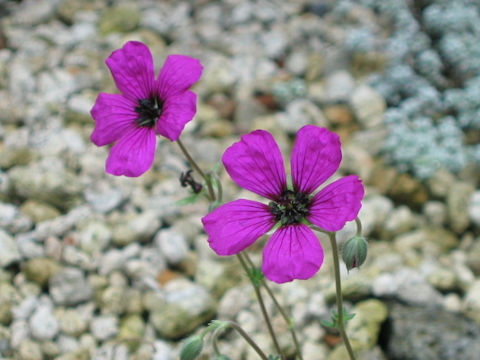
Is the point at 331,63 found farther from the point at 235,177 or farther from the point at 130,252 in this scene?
the point at 235,177

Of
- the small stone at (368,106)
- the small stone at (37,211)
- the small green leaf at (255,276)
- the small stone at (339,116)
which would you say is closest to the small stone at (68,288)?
the small stone at (37,211)

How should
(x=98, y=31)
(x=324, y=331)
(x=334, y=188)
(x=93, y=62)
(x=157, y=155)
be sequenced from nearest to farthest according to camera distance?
(x=334, y=188) → (x=324, y=331) → (x=157, y=155) → (x=93, y=62) → (x=98, y=31)

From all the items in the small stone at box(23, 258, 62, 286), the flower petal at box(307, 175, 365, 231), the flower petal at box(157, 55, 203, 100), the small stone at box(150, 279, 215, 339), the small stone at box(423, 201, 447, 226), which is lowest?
the small stone at box(150, 279, 215, 339)

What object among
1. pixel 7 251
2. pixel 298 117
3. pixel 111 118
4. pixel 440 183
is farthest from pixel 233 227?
pixel 298 117

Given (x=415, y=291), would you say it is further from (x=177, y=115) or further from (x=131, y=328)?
(x=177, y=115)

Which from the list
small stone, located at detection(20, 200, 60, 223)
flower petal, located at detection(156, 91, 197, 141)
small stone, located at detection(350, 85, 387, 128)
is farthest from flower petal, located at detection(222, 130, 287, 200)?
small stone, located at detection(350, 85, 387, 128)

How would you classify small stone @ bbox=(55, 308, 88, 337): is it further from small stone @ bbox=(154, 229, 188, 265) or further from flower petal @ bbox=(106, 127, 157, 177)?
flower petal @ bbox=(106, 127, 157, 177)

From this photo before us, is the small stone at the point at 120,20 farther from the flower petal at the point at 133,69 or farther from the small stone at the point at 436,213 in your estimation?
the flower petal at the point at 133,69

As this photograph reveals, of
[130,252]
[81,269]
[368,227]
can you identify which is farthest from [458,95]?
[81,269]
